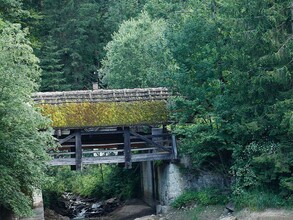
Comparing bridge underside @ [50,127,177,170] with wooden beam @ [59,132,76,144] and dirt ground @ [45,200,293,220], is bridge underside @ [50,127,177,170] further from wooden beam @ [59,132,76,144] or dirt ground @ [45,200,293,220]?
dirt ground @ [45,200,293,220]

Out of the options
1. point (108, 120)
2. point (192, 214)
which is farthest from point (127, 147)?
point (192, 214)

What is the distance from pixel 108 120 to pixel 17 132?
693cm

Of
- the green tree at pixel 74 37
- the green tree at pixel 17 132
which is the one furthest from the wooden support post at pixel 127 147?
the green tree at pixel 74 37

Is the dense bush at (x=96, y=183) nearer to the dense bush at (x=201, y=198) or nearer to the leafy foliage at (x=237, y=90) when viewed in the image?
the dense bush at (x=201, y=198)

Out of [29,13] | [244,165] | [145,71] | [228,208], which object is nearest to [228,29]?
[244,165]

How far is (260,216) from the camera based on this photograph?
19438 mm

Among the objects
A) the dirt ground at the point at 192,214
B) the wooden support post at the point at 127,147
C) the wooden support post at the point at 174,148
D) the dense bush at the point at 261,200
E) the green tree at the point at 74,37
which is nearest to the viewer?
the dirt ground at the point at 192,214

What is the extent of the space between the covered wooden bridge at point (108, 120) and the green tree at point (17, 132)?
4.91 meters

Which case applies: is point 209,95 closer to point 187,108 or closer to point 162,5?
point 187,108

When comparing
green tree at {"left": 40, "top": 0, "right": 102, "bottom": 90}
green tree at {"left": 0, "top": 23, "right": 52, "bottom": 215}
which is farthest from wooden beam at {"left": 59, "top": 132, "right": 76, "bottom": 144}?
green tree at {"left": 40, "top": 0, "right": 102, "bottom": 90}

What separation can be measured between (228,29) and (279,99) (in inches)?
169

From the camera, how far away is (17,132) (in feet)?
57.6

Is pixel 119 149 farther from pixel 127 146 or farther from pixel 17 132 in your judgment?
pixel 17 132

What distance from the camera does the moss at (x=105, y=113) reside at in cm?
2381
